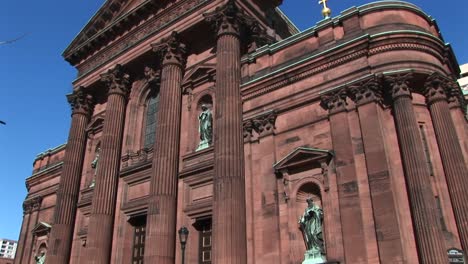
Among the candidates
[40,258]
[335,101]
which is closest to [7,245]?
[40,258]

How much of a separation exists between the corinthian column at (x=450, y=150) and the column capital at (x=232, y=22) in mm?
9343

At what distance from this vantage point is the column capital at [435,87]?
56.2 ft

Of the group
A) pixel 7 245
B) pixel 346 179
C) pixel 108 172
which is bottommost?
pixel 346 179

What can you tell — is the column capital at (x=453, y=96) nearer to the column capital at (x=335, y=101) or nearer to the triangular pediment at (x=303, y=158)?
the column capital at (x=335, y=101)

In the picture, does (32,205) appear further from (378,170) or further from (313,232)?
(378,170)

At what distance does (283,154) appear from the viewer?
1888 cm

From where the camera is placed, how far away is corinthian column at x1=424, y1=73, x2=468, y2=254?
15.1 metres

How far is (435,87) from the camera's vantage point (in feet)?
56.5

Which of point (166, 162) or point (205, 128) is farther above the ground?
point (205, 128)

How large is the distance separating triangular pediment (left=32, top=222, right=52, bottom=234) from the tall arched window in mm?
10125

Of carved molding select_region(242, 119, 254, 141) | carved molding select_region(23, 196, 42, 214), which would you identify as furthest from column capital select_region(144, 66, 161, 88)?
carved molding select_region(23, 196, 42, 214)

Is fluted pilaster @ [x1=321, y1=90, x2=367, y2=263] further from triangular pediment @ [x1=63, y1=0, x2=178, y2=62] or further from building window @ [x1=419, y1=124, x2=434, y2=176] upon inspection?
triangular pediment @ [x1=63, y1=0, x2=178, y2=62]

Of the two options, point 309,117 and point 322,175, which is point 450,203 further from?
point 309,117

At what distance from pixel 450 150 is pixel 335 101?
181 inches
